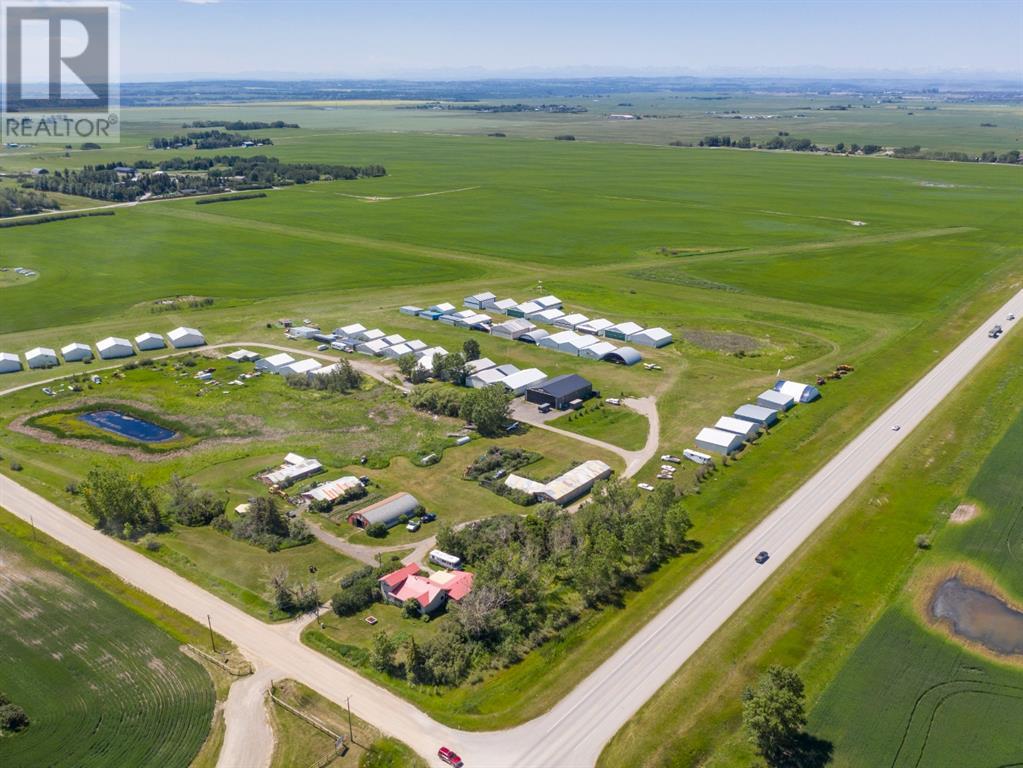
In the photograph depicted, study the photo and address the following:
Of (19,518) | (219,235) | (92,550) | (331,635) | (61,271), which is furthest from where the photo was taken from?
(219,235)

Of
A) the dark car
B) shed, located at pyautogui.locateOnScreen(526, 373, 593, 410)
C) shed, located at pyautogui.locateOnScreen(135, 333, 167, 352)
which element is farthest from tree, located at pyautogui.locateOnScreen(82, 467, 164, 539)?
shed, located at pyautogui.locateOnScreen(135, 333, 167, 352)

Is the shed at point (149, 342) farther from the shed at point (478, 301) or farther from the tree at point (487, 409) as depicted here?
the tree at point (487, 409)

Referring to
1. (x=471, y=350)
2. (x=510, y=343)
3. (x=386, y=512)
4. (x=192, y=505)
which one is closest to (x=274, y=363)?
(x=471, y=350)

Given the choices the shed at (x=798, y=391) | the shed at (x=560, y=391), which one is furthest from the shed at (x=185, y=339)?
the shed at (x=798, y=391)

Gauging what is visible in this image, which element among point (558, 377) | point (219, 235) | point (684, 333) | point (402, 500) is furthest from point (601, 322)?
point (219, 235)

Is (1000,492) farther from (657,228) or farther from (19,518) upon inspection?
(657,228)

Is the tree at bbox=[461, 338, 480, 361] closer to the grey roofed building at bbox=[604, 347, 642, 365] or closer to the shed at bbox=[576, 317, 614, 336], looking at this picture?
the grey roofed building at bbox=[604, 347, 642, 365]

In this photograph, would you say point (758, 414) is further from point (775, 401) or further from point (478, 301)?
point (478, 301)
